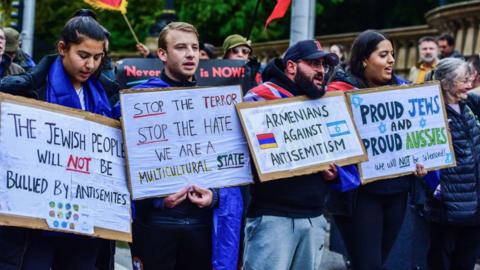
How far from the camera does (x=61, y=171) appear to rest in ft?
16.5

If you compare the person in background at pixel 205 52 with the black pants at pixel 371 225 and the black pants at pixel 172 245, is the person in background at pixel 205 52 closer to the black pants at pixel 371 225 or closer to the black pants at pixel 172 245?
the black pants at pixel 371 225

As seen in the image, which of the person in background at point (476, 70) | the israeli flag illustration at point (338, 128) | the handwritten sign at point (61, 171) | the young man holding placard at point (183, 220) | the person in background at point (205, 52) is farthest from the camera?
the person in background at point (205, 52)

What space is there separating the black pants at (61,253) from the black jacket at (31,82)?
2.27 ft

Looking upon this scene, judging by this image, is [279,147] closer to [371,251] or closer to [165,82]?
[165,82]

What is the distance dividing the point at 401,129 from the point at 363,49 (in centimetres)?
57

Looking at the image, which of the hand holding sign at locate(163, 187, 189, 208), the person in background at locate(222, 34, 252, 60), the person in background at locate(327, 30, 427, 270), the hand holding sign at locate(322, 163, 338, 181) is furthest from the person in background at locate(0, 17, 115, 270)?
the person in background at locate(222, 34, 252, 60)

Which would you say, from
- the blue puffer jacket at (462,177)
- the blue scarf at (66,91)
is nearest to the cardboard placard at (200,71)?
the blue puffer jacket at (462,177)

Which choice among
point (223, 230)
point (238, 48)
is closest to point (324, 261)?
point (238, 48)

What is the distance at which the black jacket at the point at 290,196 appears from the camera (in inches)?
222

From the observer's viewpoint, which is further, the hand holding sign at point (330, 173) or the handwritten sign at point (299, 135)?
the hand holding sign at point (330, 173)

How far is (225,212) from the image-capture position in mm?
5555

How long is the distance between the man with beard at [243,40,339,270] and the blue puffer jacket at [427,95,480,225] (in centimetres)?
168

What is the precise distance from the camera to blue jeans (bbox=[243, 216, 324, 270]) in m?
5.62

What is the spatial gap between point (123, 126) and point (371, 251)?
6.36 feet
